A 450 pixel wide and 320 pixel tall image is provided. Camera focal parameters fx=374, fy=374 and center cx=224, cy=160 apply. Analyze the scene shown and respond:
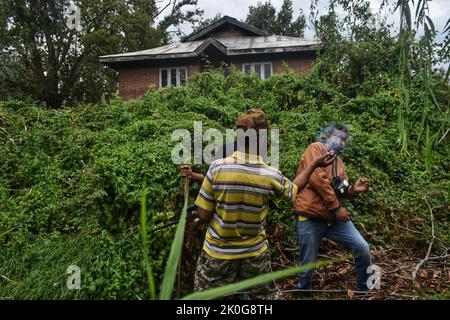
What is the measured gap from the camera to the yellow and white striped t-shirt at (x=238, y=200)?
8.46 feet

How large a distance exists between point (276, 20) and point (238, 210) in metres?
34.1

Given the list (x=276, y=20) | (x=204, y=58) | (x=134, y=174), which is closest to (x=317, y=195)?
(x=134, y=174)

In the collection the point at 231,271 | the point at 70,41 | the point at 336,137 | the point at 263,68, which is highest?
the point at 70,41

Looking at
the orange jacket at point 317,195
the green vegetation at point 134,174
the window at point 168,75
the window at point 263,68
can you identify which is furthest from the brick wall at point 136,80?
the orange jacket at point 317,195

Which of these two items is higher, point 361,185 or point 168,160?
point 168,160

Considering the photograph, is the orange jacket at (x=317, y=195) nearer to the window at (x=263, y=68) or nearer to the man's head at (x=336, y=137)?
the man's head at (x=336, y=137)

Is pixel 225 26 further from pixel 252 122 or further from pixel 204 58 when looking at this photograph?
pixel 252 122

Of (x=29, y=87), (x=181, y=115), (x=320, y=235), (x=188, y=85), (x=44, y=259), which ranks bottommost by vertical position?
(x=44, y=259)

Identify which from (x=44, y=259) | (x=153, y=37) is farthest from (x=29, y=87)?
(x=44, y=259)

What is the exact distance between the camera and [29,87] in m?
18.8

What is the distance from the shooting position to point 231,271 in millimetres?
2717
